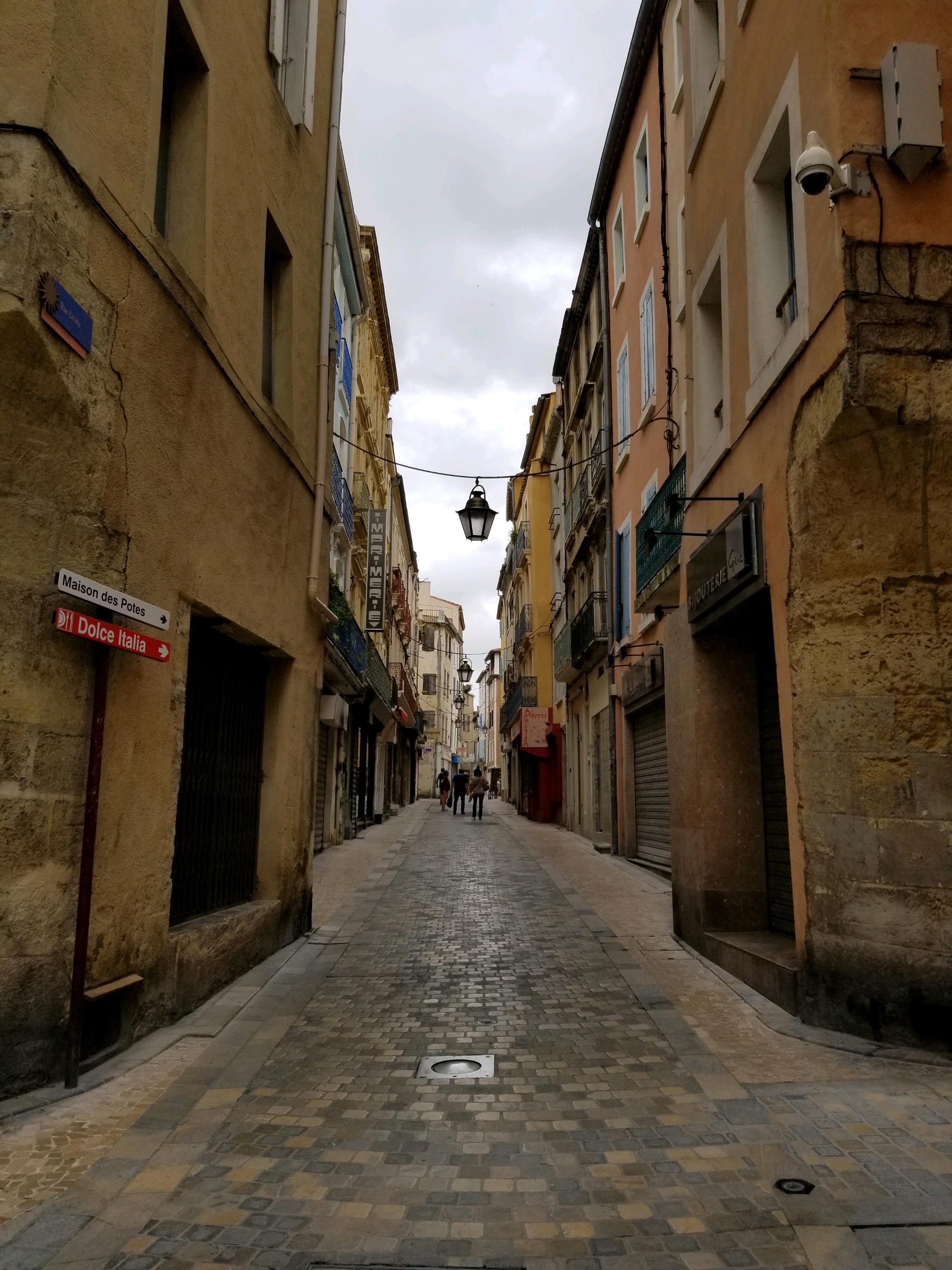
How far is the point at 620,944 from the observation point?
A: 8609 millimetres

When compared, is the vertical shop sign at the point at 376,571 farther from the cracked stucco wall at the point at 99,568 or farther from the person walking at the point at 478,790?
the cracked stucco wall at the point at 99,568

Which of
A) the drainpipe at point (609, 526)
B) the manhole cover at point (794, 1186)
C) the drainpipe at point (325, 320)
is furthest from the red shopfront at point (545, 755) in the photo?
the manhole cover at point (794, 1186)

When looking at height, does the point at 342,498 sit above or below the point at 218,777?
above

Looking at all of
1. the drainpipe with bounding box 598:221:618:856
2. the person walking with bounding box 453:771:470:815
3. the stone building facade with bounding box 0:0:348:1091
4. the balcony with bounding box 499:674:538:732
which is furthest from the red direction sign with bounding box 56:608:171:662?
the person walking with bounding box 453:771:470:815

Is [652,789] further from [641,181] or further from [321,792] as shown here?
[641,181]

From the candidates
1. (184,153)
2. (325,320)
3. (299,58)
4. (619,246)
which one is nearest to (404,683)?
(619,246)

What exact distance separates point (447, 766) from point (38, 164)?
70.0m

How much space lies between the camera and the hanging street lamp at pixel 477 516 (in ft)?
40.7

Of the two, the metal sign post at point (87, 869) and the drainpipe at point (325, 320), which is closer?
the metal sign post at point (87, 869)

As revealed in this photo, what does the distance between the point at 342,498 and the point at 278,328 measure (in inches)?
409

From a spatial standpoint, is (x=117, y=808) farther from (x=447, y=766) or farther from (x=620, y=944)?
(x=447, y=766)

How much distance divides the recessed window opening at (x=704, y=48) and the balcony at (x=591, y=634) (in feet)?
34.0

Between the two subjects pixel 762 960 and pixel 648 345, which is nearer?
pixel 762 960

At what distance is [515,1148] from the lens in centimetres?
425
